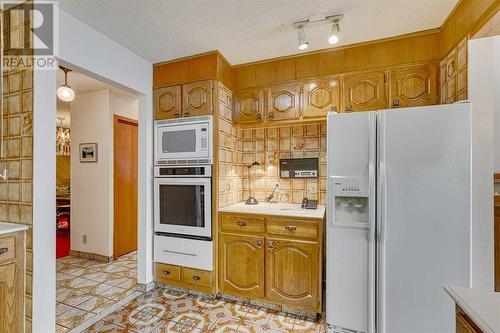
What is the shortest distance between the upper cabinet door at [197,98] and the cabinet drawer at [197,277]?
1.63 m

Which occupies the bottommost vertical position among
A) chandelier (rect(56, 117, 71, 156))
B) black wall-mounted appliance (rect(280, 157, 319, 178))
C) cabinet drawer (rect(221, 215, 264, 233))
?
cabinet drawer (rect(221, 215, 264, 233))

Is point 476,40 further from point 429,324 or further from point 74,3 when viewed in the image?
point 74,3

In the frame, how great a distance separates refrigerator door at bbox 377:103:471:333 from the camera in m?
1.55

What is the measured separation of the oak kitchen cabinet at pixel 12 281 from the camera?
4.91 ft

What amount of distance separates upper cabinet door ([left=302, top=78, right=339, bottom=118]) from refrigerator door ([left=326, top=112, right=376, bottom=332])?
57cm

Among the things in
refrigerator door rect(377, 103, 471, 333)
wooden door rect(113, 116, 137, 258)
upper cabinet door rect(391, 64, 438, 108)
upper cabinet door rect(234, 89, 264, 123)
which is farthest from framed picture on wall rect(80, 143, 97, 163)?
upper cabinet door rect(391, 64, 438, 108)

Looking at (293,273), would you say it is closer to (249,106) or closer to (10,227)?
(249,106)

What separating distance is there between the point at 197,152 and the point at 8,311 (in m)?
1.74

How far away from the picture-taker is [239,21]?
1.96 metres

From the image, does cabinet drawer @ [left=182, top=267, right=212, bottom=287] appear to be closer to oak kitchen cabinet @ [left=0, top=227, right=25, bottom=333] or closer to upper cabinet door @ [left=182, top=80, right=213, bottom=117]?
oak kitchen cabinet @ [left=0, top=227, right=25, bottom=333]

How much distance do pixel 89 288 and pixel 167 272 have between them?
2.81 ft

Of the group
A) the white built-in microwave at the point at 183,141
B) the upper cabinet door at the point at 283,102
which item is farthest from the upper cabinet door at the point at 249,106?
the white built-in microwave at the point at 183,141

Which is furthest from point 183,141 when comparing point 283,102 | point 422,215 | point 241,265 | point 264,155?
point 422,215

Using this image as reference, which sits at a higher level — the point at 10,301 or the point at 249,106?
the point at 249,106
